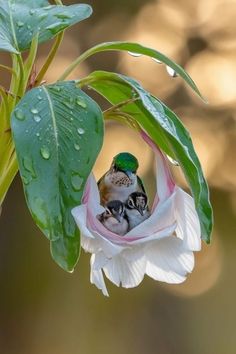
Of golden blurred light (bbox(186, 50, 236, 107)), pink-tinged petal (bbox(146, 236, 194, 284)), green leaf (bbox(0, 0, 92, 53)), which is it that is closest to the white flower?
pink-tinged petal (bbox(146, 236, 194, 284))

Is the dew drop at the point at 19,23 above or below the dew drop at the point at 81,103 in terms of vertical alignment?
above

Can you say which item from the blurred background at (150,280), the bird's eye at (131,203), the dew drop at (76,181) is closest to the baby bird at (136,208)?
the bird's eye at (131,203)

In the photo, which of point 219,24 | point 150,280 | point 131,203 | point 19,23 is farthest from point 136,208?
point 219,24

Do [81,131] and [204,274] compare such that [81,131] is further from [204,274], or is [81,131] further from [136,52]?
[204,274]

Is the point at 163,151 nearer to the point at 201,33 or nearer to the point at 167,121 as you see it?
the point at 167,121

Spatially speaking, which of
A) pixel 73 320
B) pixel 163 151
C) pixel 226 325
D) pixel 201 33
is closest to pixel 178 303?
pixel 226 325

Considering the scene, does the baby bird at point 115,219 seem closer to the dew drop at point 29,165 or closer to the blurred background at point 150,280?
the dew drop at point 29,165
